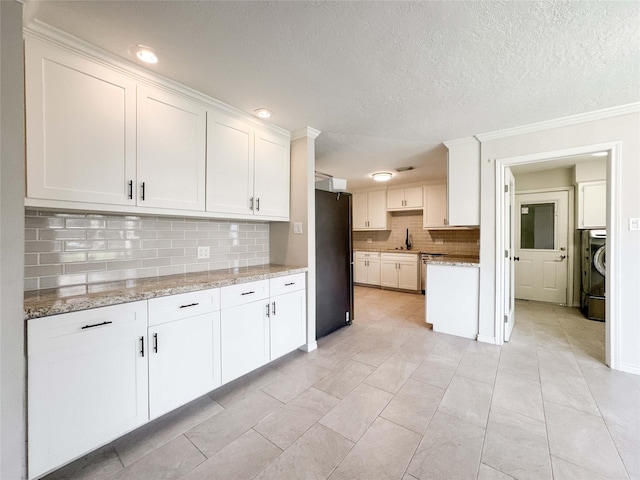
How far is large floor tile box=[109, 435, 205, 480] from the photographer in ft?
4.44

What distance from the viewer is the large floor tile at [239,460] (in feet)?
4.47

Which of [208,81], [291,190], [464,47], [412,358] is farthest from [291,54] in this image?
[412,358]

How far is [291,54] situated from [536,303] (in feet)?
18.1

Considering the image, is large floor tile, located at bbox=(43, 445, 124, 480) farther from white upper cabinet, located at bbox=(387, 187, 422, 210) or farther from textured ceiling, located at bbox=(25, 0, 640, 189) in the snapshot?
white upper cabinet, located at bbox=(387, 187, 422, 210)

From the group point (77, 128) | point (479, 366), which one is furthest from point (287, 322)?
point (77, 128)

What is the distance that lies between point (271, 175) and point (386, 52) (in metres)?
1.51

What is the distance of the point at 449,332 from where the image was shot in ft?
10.9

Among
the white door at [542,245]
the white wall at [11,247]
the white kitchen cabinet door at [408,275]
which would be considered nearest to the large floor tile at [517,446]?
the white wall at [11,247]

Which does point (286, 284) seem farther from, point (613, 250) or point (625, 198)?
point (625, 198)

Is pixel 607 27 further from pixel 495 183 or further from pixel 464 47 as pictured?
pixel 495 183

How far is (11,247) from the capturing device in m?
1.16

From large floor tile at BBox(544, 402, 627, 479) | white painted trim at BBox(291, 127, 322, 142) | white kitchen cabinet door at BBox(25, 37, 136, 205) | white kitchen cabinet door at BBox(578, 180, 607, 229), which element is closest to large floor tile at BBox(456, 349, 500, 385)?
large floor tile at BBox(544, 402, 627, 479)

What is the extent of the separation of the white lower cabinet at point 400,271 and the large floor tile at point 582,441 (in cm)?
371

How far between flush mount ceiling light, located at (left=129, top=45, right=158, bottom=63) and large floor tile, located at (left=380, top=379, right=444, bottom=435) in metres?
2.83
